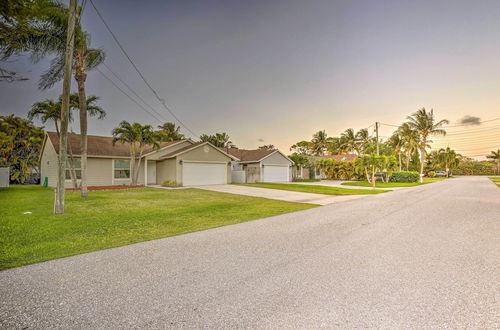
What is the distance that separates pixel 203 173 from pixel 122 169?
7.08 meters

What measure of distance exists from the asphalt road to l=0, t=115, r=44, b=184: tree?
101 ft

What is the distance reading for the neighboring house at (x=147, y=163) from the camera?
65.6 feet

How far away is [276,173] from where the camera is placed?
94.2 feet

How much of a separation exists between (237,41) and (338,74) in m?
7.94

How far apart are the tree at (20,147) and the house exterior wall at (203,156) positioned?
18791mm

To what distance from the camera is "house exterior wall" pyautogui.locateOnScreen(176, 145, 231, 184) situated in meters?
20.9

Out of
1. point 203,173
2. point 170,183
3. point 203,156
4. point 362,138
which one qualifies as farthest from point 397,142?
point 170,183

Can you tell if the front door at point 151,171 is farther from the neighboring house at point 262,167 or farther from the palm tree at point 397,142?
the palm tree at point 397,142

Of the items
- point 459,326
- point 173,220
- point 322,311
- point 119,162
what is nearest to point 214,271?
point 322,311

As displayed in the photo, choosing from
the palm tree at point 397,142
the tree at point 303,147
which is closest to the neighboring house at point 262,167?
the palm tree at point 397,142

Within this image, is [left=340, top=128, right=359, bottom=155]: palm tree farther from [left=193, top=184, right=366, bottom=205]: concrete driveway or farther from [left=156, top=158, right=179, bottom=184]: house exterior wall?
[left=156, top=158, right=179, bottom=184]: house exterior wall

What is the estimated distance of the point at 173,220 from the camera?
736cm

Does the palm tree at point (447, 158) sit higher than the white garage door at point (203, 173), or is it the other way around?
the palm tree at point (447, 158)

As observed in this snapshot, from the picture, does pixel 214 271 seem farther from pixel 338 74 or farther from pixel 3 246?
pixel 338 74
